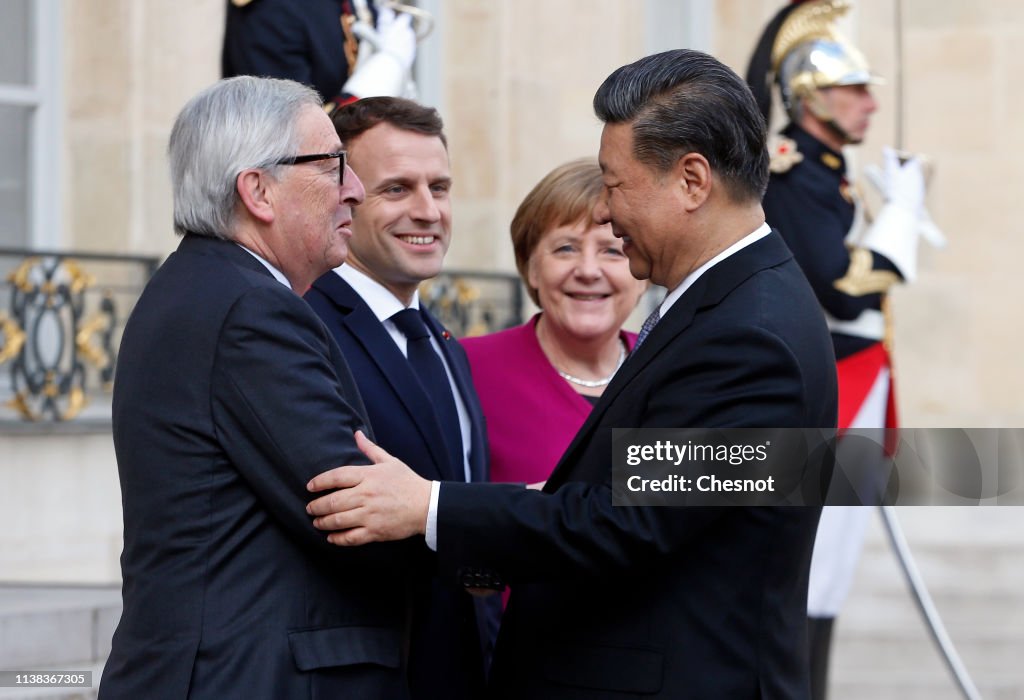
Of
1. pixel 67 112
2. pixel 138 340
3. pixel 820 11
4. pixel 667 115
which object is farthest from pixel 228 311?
pixel 67 112

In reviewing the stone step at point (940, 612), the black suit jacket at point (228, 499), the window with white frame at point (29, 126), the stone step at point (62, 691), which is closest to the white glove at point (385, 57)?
the stone step at point (62, 691)

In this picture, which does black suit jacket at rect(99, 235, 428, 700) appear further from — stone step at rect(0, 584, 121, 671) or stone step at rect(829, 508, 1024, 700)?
stone step at rect(829, 508, 1024, 700)

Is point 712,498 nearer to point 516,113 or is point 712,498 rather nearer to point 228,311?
point 228,311

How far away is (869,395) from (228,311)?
3587 mm

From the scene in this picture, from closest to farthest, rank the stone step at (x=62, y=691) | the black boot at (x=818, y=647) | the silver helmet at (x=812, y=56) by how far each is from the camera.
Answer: the stone step at (x=62, y=691) → the black boot at (x=818, y=647) → the silver helmet at (x=812, y=56)

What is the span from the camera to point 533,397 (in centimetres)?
366

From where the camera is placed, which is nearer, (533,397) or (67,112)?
(533,397)

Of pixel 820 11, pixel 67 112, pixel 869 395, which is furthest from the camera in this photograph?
pixel 67 112

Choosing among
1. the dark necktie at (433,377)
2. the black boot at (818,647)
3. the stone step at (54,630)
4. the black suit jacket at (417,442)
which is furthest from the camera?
the black boot at (818,647)

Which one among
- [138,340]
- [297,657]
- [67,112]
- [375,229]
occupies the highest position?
[67,112]

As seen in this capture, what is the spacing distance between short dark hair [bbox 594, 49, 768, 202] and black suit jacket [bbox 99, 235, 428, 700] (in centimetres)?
62

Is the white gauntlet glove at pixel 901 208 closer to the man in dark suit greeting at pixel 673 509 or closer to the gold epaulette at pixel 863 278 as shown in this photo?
the gold epaulette at pixel 863 278

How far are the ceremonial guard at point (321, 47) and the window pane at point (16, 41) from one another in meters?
2.29

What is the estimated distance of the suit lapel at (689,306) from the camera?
2.65m
